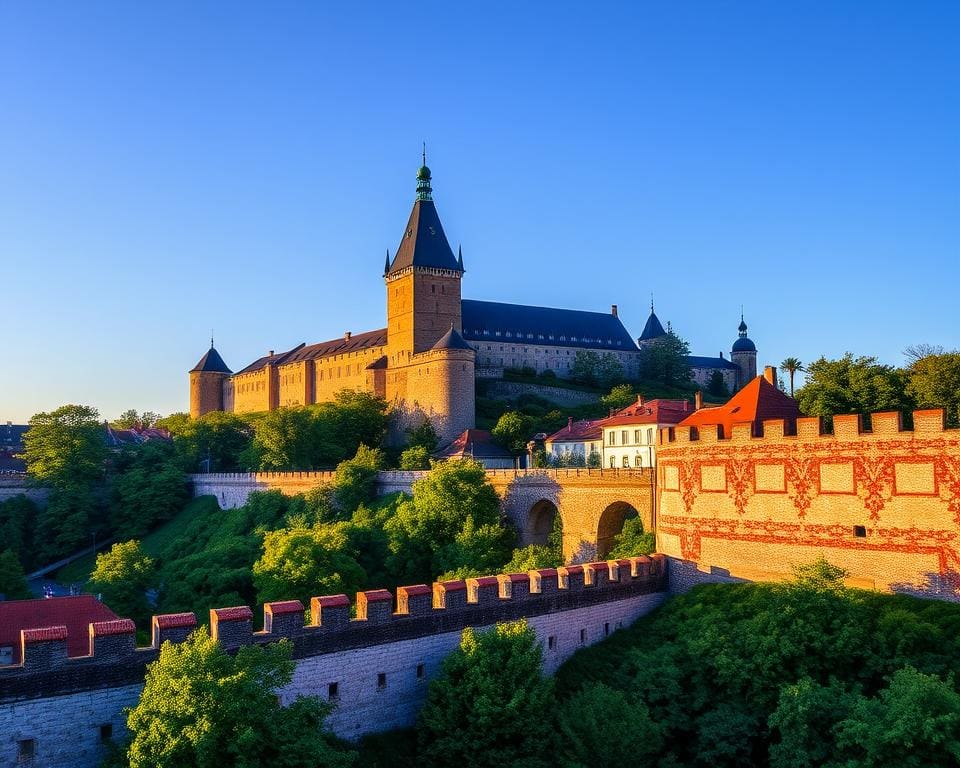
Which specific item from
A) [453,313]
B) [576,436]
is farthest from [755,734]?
[453,313]

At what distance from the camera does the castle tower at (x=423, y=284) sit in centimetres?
8994

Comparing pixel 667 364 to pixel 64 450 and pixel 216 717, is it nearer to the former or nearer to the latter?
pixel 64 450

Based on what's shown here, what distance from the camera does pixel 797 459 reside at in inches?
998

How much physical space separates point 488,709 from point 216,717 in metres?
6.27

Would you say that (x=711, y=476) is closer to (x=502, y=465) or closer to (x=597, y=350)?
(x=502, y=465)

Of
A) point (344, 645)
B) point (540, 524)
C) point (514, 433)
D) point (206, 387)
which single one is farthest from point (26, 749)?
point (206, 387)

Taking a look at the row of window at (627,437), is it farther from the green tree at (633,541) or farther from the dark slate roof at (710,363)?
the dark slate roof at (710,363)

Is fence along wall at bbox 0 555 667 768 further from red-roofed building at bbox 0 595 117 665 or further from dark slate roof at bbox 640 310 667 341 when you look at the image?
dark slate roof at bbox 640 310 667 341

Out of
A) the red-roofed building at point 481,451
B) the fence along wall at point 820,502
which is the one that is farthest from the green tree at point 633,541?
the red-roofed building at point 481,451

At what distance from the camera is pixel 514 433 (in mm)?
71000

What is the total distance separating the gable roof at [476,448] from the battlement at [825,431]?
38.2m

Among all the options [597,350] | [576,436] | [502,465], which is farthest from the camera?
[597,350]

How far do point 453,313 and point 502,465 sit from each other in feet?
91.2

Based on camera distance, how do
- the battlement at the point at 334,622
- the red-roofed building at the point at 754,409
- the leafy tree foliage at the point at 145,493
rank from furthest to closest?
1. the leafy tree foliage at the point at 145,493
2. the red-roofed building at the point at 754,409
3. the battlement at the point at 334,622
